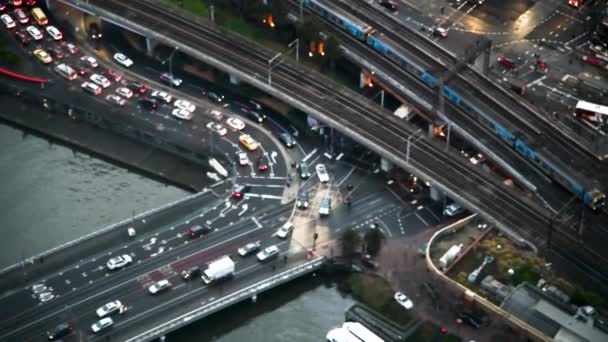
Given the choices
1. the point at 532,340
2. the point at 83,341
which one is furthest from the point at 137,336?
the point at 532,340

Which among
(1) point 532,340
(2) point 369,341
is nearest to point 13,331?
(2) point 369,341

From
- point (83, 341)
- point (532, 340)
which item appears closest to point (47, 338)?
point (83, 341)

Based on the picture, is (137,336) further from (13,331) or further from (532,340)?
(532,340)

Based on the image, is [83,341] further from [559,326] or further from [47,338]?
[559,326]

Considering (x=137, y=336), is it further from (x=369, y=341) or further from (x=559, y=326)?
(x=559, y=326)

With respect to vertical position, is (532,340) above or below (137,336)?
below

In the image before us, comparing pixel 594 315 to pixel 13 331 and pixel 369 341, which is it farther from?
pixel 13 331

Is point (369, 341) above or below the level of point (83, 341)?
below
